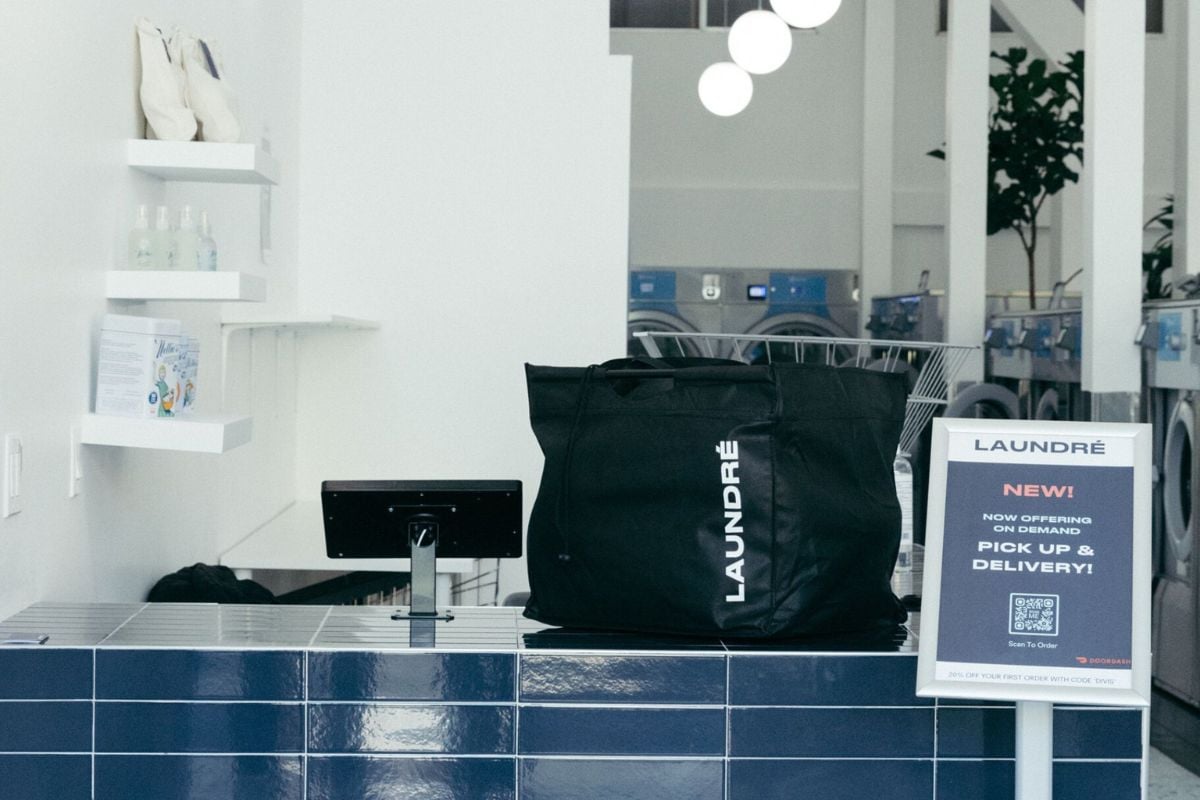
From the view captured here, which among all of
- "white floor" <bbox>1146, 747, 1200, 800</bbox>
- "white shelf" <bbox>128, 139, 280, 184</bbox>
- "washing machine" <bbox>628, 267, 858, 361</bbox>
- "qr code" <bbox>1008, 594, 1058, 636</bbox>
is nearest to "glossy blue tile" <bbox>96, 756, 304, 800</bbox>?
"qr code" <bbox>1008, 594, 1058, 636</bbox>

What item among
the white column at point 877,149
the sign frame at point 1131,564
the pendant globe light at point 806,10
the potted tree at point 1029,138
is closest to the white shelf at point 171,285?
the sign frame at point 1131,564

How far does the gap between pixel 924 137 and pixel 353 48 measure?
5742mm

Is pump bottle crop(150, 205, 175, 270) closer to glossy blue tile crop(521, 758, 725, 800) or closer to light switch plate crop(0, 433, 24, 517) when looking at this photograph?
light switch plate crop(0, 433, 24, 517)

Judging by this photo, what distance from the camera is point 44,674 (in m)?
1.94

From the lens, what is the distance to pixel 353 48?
4547 millimetres

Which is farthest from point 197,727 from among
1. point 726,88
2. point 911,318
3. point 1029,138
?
point 1029,138

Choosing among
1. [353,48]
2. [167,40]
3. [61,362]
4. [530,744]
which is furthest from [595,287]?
[530,744]

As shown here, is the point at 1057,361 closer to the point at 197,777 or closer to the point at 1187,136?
the point at 1187,136

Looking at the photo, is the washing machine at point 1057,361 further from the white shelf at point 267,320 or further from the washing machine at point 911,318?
the white shelf at point 267,320

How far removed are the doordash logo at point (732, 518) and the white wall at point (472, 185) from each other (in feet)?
8.50

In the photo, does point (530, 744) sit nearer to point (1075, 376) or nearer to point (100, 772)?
point (100, 772)

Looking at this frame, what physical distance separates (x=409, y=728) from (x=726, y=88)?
4838mm

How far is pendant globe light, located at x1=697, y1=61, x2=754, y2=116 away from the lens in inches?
250

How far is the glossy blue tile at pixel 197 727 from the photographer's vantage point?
195cm
